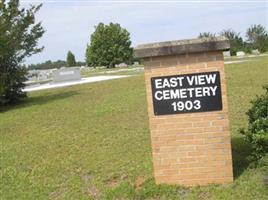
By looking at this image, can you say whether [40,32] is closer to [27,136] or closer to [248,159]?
[27,136]

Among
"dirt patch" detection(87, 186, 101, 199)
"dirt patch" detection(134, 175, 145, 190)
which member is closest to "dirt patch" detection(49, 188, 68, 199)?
"dirt patch" detection(87, 186, 101, 199)

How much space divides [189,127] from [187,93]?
40cm

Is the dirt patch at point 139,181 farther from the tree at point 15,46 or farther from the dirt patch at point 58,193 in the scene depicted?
the tree at point 15,46

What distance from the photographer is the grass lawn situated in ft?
18.1

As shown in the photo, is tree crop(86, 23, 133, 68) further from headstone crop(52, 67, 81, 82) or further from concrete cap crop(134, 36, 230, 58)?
concrete cap crop(134, 36, 230, 58)

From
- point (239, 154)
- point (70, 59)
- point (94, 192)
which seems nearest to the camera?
point (94, 192)

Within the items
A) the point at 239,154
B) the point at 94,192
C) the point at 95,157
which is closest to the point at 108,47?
the point at 95,157

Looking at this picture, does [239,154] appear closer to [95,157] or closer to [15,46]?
[95,157]

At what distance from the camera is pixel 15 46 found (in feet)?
56.3

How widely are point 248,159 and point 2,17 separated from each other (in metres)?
13.2

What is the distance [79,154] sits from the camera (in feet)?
25.2

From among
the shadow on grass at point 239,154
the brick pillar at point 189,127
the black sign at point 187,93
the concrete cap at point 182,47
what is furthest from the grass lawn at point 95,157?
the concrete cap at point 182,47

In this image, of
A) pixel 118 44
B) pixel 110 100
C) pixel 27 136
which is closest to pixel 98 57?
pixel 118 44

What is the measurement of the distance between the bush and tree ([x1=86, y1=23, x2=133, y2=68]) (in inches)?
2234
